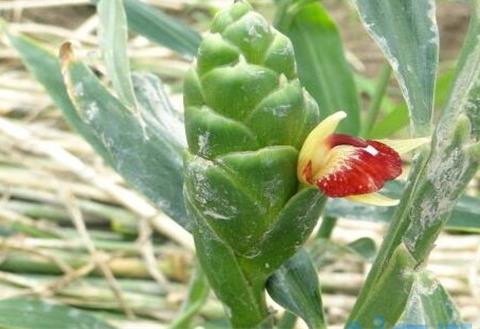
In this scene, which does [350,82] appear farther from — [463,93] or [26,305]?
[463,93]

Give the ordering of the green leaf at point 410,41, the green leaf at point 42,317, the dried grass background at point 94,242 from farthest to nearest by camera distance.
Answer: the dried grass background at point 94,242 < the green leaf at point 42,317 < the green leaf at point 410,41

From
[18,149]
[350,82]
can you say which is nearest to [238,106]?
[350,82]

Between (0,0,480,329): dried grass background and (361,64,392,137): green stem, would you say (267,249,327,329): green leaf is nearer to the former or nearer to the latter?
(361,64,392,137): green stem

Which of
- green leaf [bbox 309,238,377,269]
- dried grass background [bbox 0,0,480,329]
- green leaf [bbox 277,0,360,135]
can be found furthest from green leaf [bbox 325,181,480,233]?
dried grass background [bbox 0,0,480,329]

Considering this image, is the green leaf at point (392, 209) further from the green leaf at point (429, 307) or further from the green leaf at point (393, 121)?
the green leaf at point (429, 307)

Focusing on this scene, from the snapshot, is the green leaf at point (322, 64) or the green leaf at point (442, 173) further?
the green leaf at point (322, 64)

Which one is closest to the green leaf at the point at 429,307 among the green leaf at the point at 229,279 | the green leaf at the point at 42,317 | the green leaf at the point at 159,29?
the green leaf at the point at 229,279
